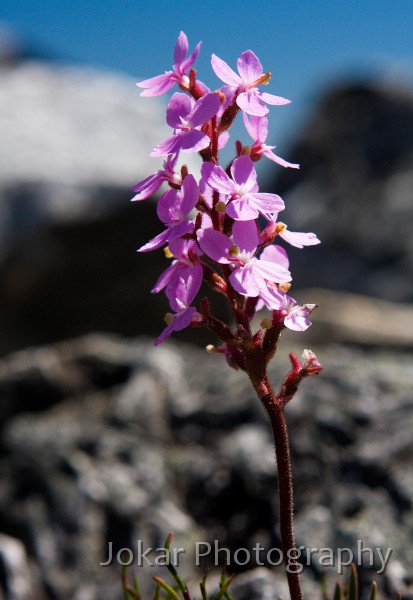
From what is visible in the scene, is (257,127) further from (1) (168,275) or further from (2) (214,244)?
(1) (168,275)

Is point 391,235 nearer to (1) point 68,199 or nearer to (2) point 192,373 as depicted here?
(1) point 68,199

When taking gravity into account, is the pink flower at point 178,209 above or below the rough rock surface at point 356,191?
below

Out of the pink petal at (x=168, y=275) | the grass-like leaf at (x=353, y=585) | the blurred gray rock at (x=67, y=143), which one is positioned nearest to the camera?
the pink petal at (x=168, y=275)

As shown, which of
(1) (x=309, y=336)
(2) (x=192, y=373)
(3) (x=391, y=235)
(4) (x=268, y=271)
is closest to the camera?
(4) (x=268, y=271)

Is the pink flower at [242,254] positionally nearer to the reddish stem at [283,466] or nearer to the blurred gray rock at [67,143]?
the reddish stem at [283,466]

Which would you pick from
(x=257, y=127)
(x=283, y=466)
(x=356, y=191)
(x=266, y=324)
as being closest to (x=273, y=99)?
(x=257, y=127)

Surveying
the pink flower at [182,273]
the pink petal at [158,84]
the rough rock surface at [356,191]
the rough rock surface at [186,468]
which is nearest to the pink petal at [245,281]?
the pink flower at [182,273]

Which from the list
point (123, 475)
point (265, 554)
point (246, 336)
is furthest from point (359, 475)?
point (246, 336)
